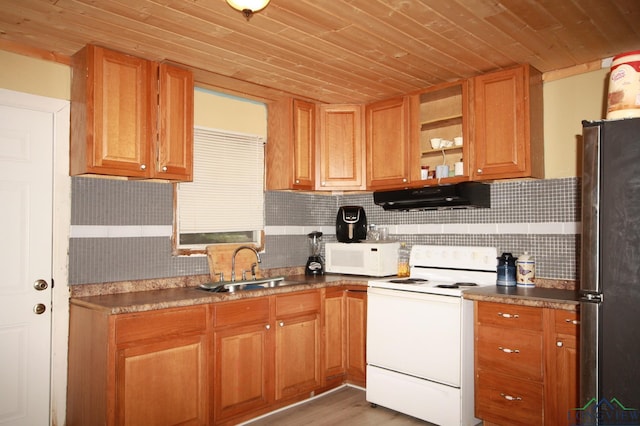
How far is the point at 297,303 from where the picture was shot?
349 cm

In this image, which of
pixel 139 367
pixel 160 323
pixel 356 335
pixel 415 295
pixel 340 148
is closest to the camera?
pixel 139 367

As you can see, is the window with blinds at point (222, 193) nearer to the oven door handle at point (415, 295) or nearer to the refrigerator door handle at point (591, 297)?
the oven door handle at point (415, 295)

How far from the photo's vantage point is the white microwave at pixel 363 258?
3.88 metres

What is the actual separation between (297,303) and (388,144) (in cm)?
154

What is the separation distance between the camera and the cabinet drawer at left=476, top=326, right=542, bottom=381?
2742 millimetres

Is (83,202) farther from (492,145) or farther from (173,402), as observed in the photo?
(492,145)

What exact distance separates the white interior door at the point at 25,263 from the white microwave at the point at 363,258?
223cm

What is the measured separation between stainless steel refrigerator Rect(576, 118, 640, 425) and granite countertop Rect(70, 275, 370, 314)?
1.76m

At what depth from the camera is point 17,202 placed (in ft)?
9.27

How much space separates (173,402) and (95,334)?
1.98 ft

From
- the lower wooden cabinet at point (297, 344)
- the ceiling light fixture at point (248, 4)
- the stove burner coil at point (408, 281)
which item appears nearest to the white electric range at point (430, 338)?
the stove burner coil at point (408, 281)

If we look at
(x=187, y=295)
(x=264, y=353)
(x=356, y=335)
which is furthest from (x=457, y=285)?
(x=187, y=295)

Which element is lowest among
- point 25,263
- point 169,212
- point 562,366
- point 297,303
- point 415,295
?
point 562,366

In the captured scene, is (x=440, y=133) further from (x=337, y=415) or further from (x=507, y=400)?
(x=337, y=415)
